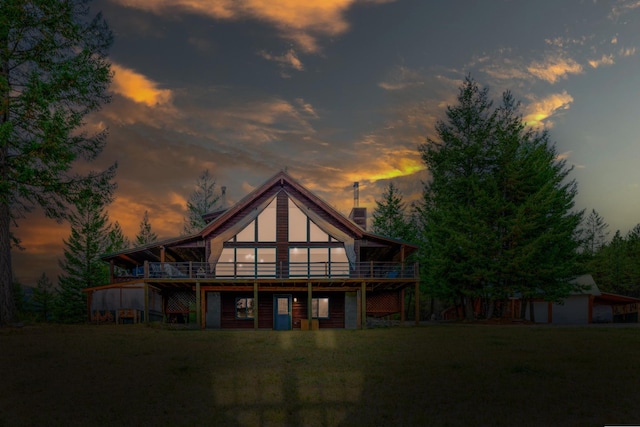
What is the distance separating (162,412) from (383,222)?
5674 centimetres

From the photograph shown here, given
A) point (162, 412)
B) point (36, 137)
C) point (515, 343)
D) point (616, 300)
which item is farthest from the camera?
point (616, 300)

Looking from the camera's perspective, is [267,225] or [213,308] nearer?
[267,225]

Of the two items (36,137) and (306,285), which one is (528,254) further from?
(36,137)

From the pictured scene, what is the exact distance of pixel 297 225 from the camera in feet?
111

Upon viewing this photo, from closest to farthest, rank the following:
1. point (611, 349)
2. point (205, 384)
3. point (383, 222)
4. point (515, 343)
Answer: point (205, 384) < point (611, 349) < point (515, 343) < point (383, 222)

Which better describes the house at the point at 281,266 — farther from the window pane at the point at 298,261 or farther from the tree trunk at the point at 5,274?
the tree trunk at the point at 5,274

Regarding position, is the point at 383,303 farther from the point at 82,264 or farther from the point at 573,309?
the point at 82,264

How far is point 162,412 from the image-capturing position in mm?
12289

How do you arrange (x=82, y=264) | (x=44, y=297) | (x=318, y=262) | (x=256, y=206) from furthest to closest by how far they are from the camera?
(x=44, y=297), (x=82, y=264), (x=256, y=206), (x=318, y=262)

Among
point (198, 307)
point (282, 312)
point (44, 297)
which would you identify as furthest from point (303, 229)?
point (44, 297)

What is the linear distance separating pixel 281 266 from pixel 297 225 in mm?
2947

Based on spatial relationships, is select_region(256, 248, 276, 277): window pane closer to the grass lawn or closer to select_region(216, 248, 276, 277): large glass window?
select_region(216, 248, 276, 277): large glass window

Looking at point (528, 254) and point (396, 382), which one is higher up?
point (528, 254)

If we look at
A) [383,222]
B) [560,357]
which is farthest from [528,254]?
[383,222]
